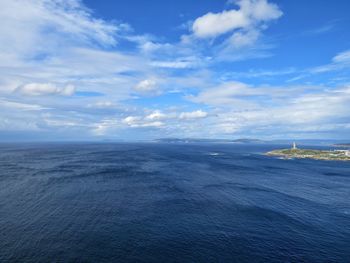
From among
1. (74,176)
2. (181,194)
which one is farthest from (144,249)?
(74,176)

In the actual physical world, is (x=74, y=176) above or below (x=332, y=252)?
above

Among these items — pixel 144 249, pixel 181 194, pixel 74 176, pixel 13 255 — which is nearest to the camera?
pixel 13 255

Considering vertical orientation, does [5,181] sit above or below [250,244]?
above

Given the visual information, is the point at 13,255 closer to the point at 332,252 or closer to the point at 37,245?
the point at 37,245

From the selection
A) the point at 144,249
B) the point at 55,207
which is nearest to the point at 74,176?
the point at 55,207

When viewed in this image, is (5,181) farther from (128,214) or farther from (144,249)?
(144,249)

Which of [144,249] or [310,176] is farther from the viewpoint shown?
[310,176]

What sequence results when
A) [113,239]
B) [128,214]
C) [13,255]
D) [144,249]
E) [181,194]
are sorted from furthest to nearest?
[181,194]
[128,214]
[113,239]
[144,249]
[13,255]

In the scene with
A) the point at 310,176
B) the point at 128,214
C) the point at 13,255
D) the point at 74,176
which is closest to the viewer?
the point at 13,255

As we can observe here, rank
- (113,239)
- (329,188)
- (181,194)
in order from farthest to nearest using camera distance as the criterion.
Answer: (329,188)
(181,194)
(113,239)
